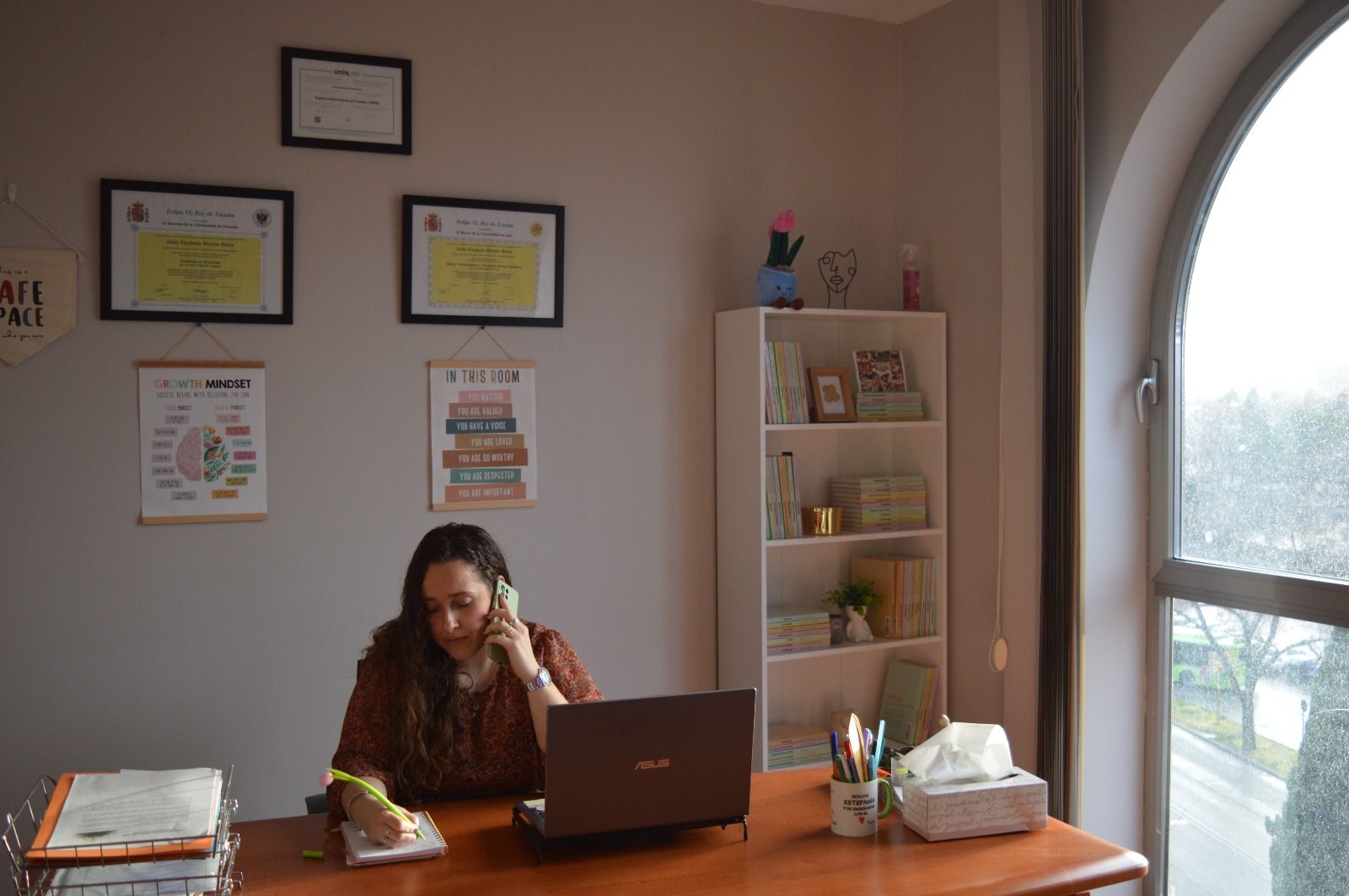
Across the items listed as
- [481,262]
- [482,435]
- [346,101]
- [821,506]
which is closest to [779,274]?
[821,506]

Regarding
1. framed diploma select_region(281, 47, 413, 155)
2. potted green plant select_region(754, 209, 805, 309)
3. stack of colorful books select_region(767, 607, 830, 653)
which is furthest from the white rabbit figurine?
framed diploma select_region(281, 47, 413, 155)

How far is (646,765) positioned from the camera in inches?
79.4

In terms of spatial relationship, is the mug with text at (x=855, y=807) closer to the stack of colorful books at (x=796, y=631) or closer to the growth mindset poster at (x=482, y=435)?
the stack of colorful books at (x=796, y=631)

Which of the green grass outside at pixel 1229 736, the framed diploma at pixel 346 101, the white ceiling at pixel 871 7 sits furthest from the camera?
the white ceiling at pixel 871 7

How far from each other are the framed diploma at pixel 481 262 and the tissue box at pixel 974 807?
1.97 m

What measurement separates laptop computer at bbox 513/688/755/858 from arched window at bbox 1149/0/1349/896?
1.67 meters

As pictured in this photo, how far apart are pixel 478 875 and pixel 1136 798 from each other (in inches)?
87.6

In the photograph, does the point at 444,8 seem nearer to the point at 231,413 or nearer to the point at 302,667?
the point at 231,413

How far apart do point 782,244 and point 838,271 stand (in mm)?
402

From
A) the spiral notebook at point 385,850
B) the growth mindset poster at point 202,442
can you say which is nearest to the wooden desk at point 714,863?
the spiral notebook at point 385,850

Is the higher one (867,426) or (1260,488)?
(867,426)

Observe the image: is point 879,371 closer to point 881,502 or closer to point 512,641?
point 881,502

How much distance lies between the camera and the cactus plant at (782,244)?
366 centimetres

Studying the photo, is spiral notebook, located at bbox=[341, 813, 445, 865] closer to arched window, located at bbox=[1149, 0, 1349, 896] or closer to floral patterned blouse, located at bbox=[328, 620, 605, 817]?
floral patterned blouse, located at bbox=[328, 620, 605, 817]
